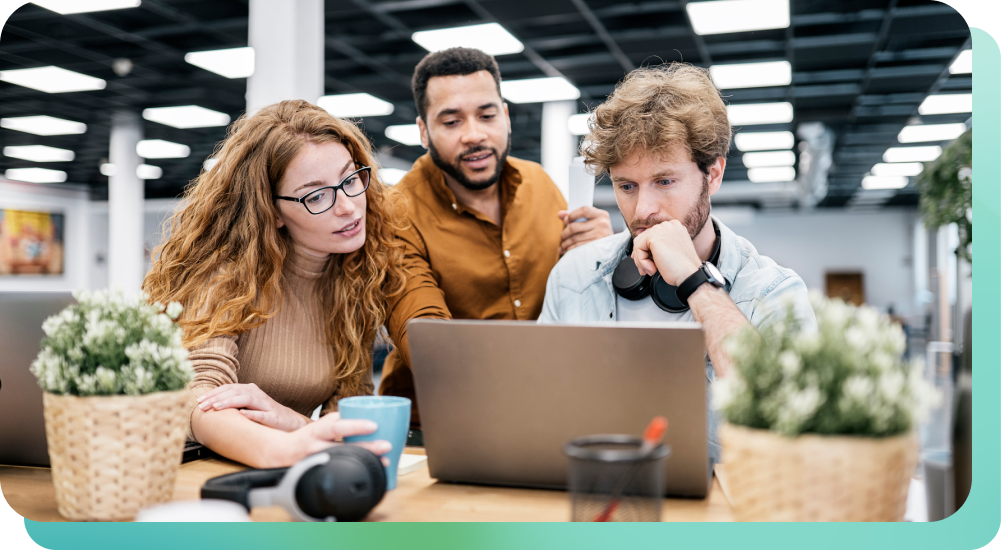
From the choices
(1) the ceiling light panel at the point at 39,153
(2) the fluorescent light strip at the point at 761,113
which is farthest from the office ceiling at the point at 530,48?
(1) the ceiling light panel at the point at 39,153

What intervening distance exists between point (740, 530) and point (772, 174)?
1287 cm

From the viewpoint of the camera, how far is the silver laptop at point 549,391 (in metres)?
0.91

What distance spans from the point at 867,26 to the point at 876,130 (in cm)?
428

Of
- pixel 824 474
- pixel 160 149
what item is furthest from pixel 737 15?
pixel 160 149

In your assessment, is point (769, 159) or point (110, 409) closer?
point (110, 409)

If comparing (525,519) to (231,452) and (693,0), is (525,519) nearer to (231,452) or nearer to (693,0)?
(231,452)

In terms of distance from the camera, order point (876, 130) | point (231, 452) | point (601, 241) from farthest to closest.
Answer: point (876, 130)
point (601, 241)
point (231, 452)

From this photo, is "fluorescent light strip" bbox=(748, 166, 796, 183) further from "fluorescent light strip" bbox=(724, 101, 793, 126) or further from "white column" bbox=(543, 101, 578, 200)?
"white column" bbox=(543, 101, 578, 200)

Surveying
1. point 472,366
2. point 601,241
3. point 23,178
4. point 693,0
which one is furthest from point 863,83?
point 23,178

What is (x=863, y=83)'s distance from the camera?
23.4 ft

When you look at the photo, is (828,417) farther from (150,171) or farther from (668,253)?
(150,171)

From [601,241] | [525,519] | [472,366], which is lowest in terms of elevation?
[525,519]

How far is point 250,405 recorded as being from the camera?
4.30 ft

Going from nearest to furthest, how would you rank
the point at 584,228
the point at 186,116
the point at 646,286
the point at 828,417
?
the point at 828,417, the point at 646,286, the point at 584,228, the point at 186,116
